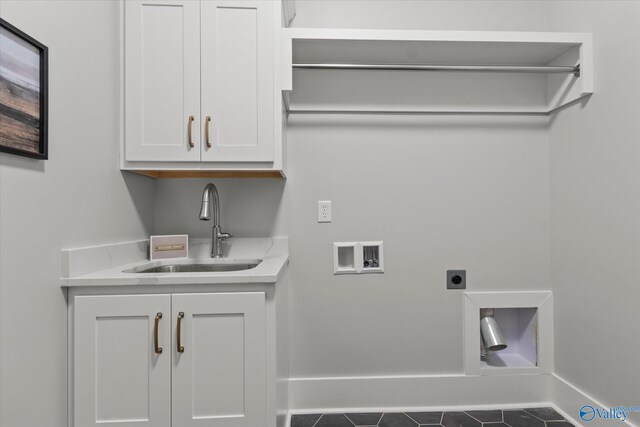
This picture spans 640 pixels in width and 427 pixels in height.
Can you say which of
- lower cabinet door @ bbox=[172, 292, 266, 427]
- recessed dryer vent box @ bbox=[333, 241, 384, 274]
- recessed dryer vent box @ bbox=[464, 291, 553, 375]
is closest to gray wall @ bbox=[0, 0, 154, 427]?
lower cabinet door @ bbox=[172, 292, 266, 427]

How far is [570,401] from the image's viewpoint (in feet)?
5.47

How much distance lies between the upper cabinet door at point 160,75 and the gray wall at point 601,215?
6.01 feet

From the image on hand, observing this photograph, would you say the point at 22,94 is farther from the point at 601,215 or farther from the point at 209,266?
the point at 601,215

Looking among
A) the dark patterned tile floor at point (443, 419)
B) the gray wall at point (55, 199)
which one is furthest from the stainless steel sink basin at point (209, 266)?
the dark patterned tile floor at point (443, 419)

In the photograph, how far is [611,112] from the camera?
143cm

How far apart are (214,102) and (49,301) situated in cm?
98

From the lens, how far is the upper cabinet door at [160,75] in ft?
4.74

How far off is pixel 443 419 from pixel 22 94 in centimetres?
219

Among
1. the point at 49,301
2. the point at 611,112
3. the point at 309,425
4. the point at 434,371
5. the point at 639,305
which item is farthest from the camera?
the point at 434,371

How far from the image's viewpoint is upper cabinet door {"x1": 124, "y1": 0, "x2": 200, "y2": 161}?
1.44 metres

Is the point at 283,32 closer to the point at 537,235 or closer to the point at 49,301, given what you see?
the point at 49,301

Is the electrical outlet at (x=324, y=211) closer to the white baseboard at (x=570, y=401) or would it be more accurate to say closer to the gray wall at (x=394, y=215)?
the gray wall at (x=394, y=215)

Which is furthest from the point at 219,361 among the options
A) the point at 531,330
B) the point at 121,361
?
the point at 531,330

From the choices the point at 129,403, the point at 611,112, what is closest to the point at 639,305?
the point at 611,112
